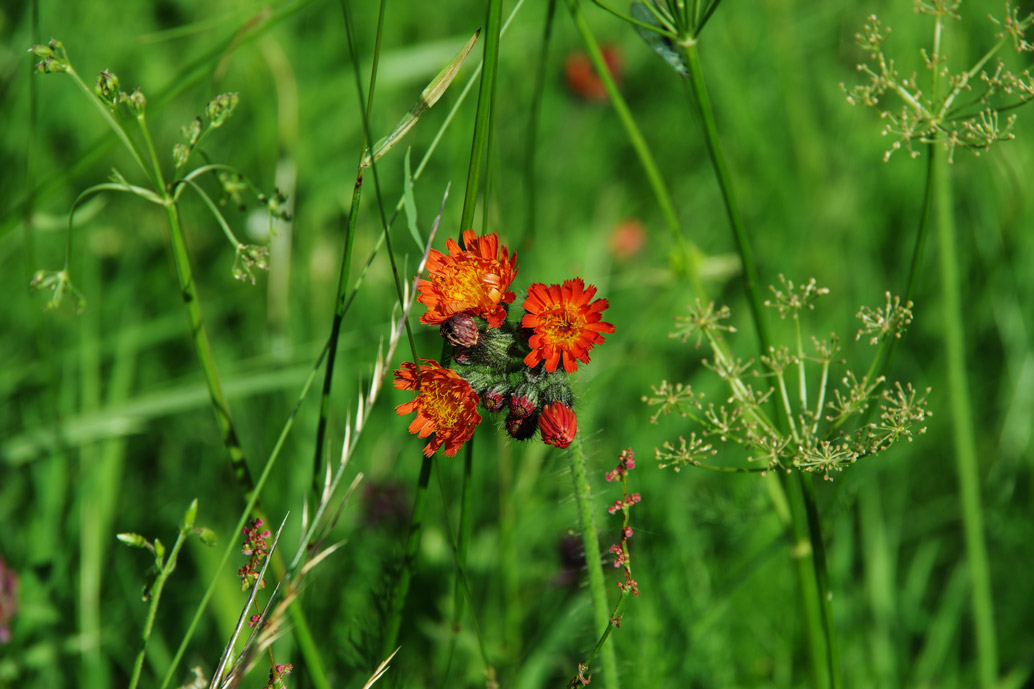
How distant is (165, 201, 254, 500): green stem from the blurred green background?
0.56 m

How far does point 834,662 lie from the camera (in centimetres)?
188

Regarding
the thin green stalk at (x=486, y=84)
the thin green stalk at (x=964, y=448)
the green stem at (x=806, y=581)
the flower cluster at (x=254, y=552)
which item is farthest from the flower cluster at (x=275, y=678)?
the thin green stalk at (x=964, y=448)

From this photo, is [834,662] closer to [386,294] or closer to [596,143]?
[386,294]

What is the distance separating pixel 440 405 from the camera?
1640mm

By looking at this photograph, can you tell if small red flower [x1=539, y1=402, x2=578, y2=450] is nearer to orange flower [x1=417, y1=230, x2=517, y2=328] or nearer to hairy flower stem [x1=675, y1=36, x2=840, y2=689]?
orange flower [x1=417, y1=230, x2=517, y2=328]

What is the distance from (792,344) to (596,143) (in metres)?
1.71

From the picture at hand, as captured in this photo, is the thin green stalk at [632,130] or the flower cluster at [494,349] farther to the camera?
the thin green stalk at [632,130]

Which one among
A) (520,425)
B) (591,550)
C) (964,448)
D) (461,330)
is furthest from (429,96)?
(964,448)

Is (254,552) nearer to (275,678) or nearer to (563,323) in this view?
(275,678)

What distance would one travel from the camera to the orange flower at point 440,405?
156 cm

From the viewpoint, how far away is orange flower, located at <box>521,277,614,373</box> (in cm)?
152

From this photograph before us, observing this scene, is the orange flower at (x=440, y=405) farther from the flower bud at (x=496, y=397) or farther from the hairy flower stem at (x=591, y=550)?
the hairy flower stem at (x=591, y=550)

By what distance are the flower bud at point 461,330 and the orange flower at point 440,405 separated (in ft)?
0.21

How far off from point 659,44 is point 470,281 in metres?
0.80
